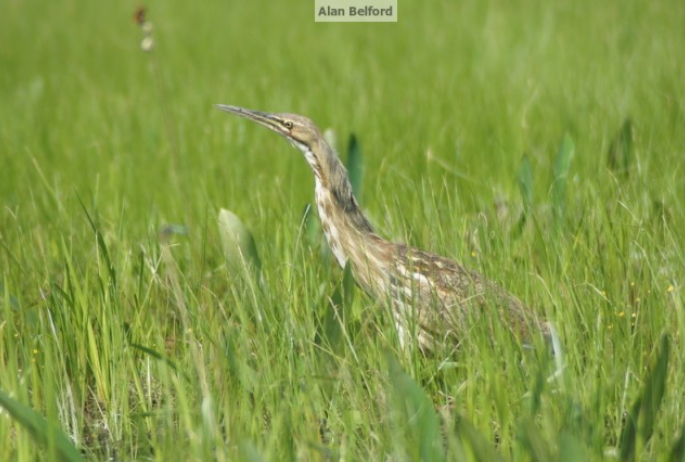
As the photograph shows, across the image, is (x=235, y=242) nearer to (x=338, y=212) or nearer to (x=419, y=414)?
(x=338, y=212)

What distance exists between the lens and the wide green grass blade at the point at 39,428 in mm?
2494

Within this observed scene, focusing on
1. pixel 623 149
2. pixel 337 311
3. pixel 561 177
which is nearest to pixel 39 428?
pixel 337 311

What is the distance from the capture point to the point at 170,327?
3805 mm

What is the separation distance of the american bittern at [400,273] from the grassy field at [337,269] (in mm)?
72

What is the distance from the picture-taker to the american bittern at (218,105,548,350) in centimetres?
315

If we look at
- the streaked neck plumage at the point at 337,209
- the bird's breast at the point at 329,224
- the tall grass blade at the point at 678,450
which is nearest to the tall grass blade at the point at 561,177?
the streaked neck plumage at the point at 337,209

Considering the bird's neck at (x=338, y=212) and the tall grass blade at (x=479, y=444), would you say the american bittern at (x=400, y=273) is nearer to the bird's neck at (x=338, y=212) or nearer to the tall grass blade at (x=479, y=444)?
the bird's neck at (x=338, y=212)

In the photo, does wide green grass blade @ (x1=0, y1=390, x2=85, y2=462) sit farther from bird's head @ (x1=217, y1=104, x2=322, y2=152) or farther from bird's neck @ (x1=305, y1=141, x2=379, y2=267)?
bird's head @ (x1=217, y1=104, x2=322, y2=152)

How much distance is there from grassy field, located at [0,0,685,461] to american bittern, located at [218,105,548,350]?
0.07 metres

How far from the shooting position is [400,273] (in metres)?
3.56

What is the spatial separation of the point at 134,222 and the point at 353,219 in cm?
136

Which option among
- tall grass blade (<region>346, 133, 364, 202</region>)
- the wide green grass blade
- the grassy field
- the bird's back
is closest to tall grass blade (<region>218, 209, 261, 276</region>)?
the grassy field

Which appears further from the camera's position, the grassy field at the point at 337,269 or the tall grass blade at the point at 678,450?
the grassy field at the point at 337,269

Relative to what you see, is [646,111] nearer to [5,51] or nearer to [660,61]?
[660,61]
